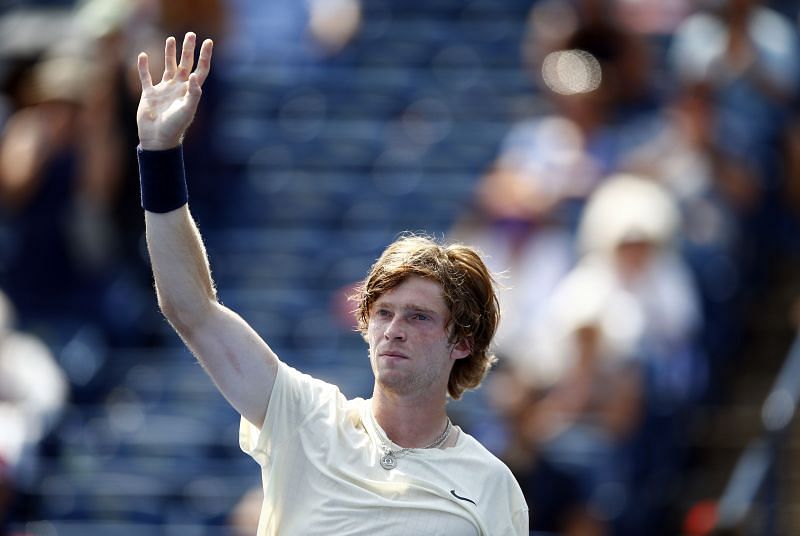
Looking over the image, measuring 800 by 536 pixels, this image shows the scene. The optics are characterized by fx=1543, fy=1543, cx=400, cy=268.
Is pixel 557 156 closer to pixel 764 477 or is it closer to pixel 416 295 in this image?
pixel 764 477

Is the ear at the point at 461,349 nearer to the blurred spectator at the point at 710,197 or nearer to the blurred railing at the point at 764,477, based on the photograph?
the blurred railing at the point at 764,477

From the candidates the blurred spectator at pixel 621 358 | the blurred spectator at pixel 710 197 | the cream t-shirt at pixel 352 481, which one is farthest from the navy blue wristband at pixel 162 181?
the blurred spectator at pixel 710 197

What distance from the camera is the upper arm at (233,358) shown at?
3.70 metres

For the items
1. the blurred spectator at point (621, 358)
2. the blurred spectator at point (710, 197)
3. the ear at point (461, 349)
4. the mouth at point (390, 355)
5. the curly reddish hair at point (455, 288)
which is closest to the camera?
the mouth at point (390, 355)

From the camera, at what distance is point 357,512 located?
3691 mm

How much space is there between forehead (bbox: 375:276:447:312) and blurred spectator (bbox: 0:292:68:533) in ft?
12.2

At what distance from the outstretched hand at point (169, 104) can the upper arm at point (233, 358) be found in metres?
0.42

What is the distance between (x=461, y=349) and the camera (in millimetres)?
4039

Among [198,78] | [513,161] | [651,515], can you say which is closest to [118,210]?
[513,161]

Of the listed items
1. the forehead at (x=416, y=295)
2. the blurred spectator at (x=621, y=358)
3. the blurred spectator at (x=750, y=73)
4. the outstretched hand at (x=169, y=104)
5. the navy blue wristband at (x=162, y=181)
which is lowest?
the blurred spectator at (x=621, y=358)

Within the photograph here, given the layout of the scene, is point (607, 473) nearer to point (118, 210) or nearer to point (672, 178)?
point (672, 178)

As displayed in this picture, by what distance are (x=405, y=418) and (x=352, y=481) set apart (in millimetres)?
232

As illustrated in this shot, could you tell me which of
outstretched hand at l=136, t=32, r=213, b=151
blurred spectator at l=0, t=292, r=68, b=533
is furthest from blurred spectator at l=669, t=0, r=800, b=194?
outstretched hand at l=136, t=32, r=213, b=151

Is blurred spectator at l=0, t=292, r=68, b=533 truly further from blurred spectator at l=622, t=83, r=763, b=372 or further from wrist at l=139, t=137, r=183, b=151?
wrist at l=139, t=137, r=183, b=151
